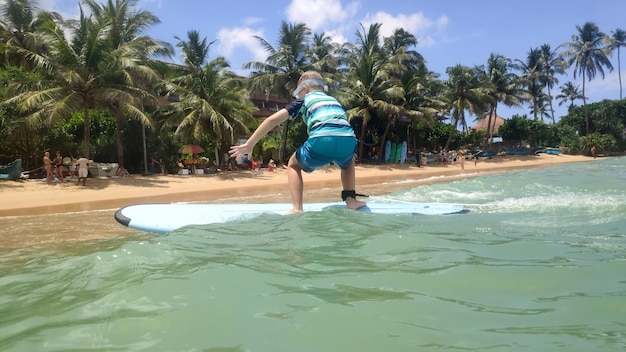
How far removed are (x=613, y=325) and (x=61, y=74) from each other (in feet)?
60.1

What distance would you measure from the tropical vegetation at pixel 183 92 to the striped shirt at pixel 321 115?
13868mm

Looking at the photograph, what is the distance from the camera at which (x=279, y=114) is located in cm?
443

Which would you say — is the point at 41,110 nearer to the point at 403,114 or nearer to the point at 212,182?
the point at 212,182

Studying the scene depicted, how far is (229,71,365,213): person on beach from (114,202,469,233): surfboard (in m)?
0.49

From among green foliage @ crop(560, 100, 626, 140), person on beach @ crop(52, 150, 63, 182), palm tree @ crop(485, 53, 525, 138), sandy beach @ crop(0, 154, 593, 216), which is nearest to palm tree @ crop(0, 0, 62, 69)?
person on beach @ crop(52, 150, 63, 182)

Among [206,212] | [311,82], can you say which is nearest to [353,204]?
[311,82]

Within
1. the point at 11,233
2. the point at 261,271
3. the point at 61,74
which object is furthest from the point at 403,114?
the point at 261,271

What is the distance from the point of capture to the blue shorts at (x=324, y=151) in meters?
4.30

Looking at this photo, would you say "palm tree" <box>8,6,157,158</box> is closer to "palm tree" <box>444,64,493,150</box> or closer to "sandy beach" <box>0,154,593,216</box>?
"sandy beach" <box>0,154,593,216</box>

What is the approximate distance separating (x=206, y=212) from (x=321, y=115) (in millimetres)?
1552

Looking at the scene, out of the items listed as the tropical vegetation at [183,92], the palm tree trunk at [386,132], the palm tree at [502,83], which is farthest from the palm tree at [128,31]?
the palm tree at [502,83]

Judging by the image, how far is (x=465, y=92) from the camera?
1455 inches

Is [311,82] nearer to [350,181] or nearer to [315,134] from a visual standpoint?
[315,134]

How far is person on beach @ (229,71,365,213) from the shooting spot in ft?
14.2
